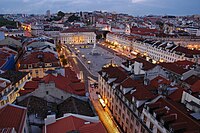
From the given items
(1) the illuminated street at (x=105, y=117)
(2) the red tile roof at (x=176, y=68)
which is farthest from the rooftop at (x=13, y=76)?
(2) the red tile roof at (x=176, y=68)

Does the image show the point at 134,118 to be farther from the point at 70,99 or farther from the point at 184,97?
the point at 70,99

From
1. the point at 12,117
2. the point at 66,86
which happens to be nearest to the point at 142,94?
the point at 66,86

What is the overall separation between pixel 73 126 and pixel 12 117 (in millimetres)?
8388

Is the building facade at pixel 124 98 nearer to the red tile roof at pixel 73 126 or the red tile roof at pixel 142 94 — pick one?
the red tile roof at pixel 142 94

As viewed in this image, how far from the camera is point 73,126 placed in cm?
2709

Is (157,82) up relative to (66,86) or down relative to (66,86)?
down

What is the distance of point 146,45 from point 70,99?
94293 mm

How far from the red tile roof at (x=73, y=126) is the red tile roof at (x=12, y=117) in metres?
3.76

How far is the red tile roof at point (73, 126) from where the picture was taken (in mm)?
26516

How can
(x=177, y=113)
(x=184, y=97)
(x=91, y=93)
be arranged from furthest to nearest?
(x=91, y=93) → (x=184, y=97) → (x=177, y=113)

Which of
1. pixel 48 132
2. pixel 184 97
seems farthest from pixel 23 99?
pixel 184 97

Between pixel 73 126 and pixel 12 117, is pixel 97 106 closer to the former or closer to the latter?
→ pixel 73 126

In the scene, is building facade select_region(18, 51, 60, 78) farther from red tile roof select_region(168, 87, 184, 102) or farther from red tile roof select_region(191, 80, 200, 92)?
red tile roof select_region(191, 80, 200, 92)

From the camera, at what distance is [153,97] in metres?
39.4
